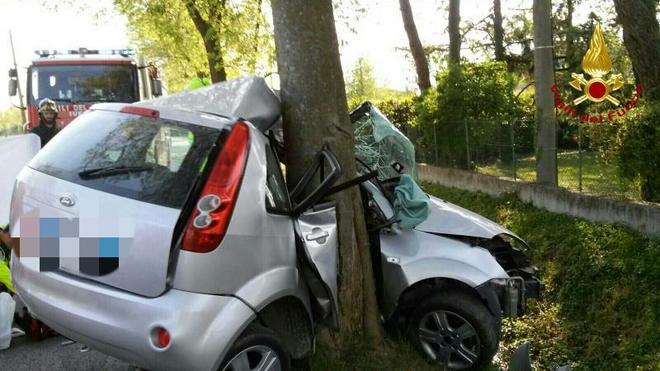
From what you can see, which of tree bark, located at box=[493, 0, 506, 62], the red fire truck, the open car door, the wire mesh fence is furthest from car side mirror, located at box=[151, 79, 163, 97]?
tree bark, located at box=[493, 0, 506, 62]

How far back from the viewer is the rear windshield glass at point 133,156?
3168 millimetres

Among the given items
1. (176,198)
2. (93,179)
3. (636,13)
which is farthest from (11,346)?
(636,13)

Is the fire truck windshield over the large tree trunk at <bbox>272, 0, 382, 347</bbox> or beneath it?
over

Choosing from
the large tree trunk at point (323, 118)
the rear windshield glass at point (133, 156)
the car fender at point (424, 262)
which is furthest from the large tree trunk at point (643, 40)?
the rear windshield glass at point (133, 156)

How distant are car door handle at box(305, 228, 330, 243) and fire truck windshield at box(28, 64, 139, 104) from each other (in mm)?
10386

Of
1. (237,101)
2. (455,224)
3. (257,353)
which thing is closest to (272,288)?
(257,353)

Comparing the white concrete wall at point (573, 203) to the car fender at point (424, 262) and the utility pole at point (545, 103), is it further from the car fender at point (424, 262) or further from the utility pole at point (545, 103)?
the car fender at point (424, 262)

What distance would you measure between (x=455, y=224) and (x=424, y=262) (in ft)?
1.74

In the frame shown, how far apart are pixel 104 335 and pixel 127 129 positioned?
116cm

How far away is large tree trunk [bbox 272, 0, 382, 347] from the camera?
4.13 m

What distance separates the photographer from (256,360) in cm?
336

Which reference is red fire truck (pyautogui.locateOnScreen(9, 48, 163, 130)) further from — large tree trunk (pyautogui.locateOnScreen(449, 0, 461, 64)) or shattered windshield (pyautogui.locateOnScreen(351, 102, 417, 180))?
shattered windshield (pyautogui.locateOnScreen(351, 102, 417, 180))

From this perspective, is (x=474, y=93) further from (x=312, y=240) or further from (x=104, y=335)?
(x=104, y=335)

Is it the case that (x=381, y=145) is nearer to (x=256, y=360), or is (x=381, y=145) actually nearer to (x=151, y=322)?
(x=256, y=360)
